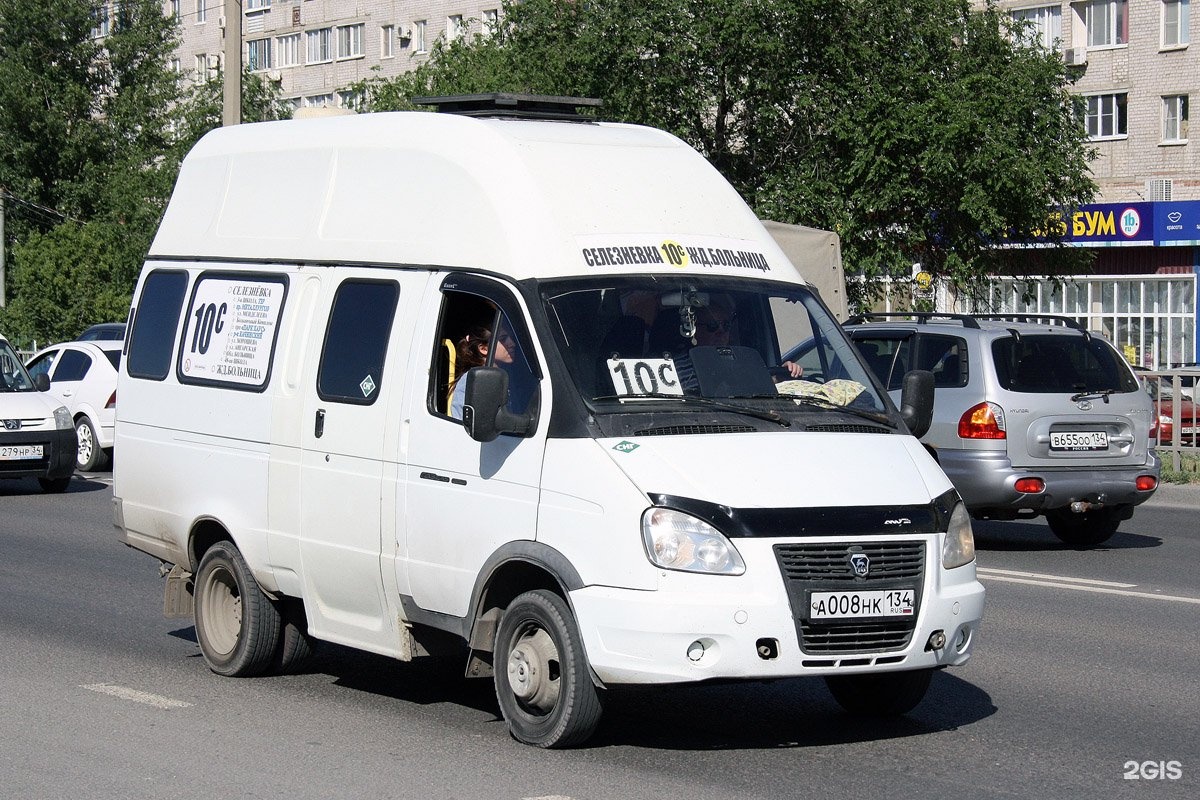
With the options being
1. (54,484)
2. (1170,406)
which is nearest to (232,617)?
(54,484)

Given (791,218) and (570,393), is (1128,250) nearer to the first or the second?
(791,218)

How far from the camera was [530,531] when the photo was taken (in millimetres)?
6828

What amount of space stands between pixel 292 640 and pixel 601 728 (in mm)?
1997

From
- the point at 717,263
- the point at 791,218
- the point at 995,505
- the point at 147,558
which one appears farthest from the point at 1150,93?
the point at 717,263

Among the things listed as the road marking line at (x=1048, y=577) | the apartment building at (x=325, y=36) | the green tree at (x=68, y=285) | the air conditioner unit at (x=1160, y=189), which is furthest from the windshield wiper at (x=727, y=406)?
the apartment building at (x=325, y=36)

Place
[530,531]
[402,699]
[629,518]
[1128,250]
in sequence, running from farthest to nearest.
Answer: [1128,250] < [402,699] < [530,531] < [629,518]

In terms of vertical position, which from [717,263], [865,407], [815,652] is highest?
[717,263]

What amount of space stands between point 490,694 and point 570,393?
194cm

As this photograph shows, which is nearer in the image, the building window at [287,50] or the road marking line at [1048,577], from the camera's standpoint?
the road marking line at [1048,577]

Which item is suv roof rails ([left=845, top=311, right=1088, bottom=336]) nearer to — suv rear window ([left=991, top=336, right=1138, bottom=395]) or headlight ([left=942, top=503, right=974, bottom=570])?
suv rear window ([left=991, top=336, right=1138, bottom=395])

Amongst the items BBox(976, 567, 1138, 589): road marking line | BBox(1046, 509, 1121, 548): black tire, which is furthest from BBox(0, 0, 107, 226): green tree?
BBox(976, 567, 1138, 589): road marking line

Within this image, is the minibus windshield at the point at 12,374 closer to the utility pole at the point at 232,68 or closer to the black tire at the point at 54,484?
the black tire at the point at 54,484

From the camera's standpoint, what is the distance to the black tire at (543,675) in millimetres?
6652

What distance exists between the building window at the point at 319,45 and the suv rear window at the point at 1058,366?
62709mm
